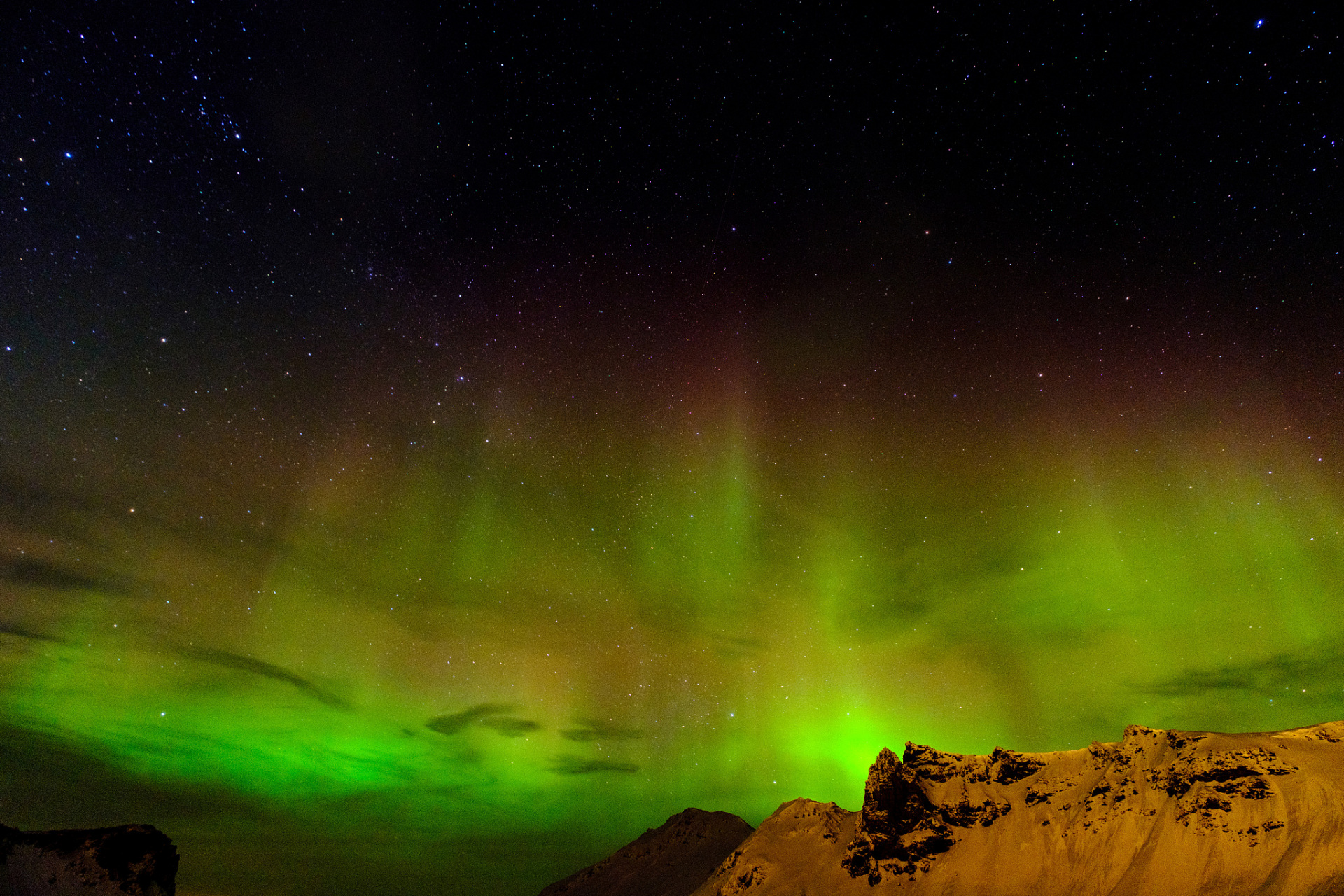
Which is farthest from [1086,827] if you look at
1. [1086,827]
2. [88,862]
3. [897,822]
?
[88,862]

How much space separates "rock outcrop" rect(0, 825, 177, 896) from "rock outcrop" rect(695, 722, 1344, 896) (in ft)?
372

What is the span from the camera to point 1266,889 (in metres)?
88.4

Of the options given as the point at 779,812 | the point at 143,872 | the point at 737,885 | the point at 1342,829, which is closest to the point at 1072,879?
the point at 1342,829

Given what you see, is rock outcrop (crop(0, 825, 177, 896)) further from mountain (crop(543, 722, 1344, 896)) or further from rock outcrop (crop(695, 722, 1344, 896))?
rock outcrop (crop(695, 722, 1344, 896))

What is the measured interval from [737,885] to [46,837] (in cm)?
12699

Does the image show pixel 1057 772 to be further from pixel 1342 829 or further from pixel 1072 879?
pixel 1342 829

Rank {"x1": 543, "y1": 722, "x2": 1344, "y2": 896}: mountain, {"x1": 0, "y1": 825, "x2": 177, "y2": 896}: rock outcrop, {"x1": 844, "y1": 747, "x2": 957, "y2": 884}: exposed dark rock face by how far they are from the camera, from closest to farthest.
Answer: {"x1": 0, "y1": 825, "x2": 177, "y2": 896}: rock outcrop → {"x1": 543, "y1": 722, "x2": 1344, "y2": 896}: mountain → {"x1": 844, "y1": 747, "x2": 957, "y2": 884}: exposed dark rock face

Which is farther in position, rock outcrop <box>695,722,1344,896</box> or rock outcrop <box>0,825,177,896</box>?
rock outcrop <box>695,722,1344,896</box>

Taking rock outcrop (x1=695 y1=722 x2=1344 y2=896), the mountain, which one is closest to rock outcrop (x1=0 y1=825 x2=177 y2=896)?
the mountain

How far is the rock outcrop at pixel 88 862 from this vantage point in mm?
79500

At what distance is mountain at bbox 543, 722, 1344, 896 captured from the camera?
315 ft

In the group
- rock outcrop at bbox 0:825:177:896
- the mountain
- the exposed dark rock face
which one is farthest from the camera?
the exposed dark rock face

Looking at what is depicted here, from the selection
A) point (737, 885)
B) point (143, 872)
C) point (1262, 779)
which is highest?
point (1262, 779)

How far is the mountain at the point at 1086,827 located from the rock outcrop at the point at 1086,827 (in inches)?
10.1
